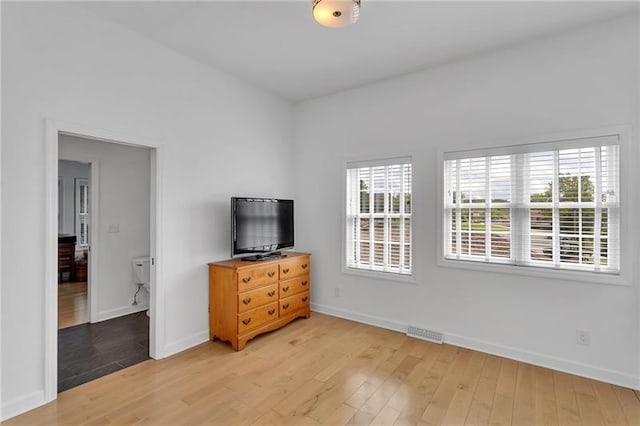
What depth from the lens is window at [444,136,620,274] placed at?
109 inches

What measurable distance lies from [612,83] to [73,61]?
4524 mm

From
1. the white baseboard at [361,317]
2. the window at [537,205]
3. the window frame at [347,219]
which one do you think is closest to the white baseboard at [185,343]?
the white baseboard at [361,317]

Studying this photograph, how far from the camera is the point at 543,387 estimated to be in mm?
2600

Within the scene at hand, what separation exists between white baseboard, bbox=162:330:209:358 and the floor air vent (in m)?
2.34

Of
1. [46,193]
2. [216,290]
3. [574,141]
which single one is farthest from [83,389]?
[574,141]

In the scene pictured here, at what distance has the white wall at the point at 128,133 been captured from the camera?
88.7 inches

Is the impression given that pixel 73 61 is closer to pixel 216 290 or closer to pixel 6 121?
pixel 6 121

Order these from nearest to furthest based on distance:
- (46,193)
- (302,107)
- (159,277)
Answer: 1. (46,193)
2. (159,277)
3. (302,107)

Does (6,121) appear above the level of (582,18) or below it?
below

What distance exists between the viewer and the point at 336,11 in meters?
2.14


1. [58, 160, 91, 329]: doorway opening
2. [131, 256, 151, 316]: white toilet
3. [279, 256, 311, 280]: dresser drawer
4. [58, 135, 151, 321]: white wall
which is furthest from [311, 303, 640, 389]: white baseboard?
[58, 160, 91, 329]: doorway opening

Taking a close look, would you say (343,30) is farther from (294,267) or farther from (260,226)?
(294,267)

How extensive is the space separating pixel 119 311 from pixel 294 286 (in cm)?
250

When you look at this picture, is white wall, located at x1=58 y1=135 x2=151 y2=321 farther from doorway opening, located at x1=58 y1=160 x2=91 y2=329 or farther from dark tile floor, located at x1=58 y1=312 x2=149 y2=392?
dark tile floor, located at x1=58 y1=312 x2=149 y2=392
